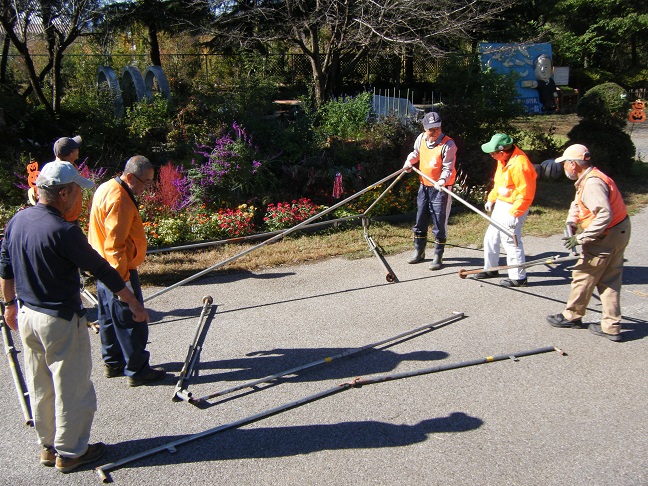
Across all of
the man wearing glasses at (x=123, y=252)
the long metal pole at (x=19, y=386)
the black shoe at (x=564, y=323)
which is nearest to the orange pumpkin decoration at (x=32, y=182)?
the man wearing glasses at (x=123, y=252)

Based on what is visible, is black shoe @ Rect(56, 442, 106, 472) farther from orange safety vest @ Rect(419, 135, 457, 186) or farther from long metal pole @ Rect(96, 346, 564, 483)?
orange safety vest @ Rect(419, 135, 457, 186)

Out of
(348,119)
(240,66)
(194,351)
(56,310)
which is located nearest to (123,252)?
(56,310)

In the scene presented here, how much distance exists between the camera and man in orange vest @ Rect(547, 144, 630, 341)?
17.6 feet

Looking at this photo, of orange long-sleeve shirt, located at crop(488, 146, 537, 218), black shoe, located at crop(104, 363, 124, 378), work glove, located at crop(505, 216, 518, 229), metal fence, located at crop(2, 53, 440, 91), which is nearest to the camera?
black shoe, located at crop(104, 363, 124, 378)

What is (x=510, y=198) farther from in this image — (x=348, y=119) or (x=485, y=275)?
(x=348, y=119)

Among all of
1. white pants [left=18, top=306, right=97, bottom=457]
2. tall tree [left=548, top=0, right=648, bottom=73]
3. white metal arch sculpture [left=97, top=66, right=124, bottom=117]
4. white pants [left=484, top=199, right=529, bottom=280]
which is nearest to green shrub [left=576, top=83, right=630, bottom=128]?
white pants [left=484, top=199, right=529, bottom=280]

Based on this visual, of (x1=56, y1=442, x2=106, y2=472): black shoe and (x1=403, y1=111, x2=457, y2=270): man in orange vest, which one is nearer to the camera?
(x1=56, y1=442, x2=106, y2=472): black shoe

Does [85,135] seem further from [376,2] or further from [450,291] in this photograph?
[450,291]

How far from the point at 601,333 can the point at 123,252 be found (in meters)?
4.62

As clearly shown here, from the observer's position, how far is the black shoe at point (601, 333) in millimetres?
5613

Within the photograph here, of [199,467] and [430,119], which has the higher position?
[430,119]

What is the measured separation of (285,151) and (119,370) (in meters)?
6.56

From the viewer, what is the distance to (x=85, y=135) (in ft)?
36.5

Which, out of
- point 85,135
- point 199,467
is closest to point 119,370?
point 199,467
